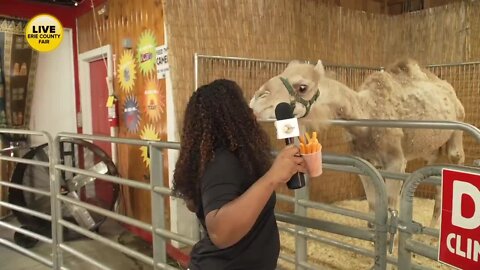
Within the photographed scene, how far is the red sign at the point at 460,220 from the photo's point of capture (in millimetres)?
964

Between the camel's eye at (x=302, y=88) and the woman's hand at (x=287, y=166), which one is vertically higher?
the camel's eye at (x=302, y=88)

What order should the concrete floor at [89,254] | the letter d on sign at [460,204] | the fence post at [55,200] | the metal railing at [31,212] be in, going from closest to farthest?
1. the letter d on sign at [460,204]
2. the fence post at [55,200]
3. the metal railing at [31,212]
4. the concrete floor at [89,254]

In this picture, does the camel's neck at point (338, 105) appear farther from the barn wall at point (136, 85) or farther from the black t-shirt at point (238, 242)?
the barn wall at point (136, 85)

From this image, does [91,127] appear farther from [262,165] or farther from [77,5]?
[262,165]

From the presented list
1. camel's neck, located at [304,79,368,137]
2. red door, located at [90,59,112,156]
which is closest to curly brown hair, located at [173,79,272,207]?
camel's neck, located at [304,79,368,137]

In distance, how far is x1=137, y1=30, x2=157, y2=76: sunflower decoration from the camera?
3579mm

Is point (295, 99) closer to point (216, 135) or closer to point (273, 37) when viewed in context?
point (216, 135)

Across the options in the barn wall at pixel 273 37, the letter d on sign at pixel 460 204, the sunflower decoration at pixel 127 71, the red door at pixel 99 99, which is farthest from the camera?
the red door at pixel 99 99

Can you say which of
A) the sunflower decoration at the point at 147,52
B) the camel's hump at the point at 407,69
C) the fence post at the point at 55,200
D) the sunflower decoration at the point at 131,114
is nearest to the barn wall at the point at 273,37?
the sunflower decoration at the point at 147,52

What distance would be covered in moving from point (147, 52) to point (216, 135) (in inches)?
108

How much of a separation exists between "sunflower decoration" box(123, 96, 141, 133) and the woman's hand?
10.3 feet

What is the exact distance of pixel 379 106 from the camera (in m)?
2.79

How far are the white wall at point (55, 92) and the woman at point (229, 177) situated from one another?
4267 millimetres

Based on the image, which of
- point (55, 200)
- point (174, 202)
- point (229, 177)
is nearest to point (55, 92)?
point (55, 200)
